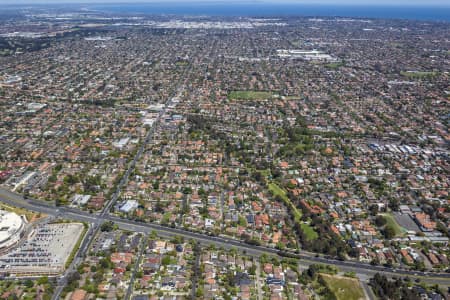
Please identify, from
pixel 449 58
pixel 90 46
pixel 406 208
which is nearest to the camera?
pixel 406 208

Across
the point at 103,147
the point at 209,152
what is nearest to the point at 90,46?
the point at 103,147

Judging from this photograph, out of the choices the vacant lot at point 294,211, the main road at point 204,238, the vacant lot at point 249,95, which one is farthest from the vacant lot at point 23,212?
the vacant lot at point 249,95

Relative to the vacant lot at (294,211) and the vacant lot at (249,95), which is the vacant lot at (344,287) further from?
the vacant lot at (249,95)

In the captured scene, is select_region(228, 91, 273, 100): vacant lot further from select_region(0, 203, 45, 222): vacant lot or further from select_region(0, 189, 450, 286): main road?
select_region(0, 203, 45, 222): vacant lot

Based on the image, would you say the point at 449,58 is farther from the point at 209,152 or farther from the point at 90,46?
the point at 90,46

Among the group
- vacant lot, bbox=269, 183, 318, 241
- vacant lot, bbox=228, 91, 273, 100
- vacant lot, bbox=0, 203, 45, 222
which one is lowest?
vacant lot, bbox=0, 203, 45, 222

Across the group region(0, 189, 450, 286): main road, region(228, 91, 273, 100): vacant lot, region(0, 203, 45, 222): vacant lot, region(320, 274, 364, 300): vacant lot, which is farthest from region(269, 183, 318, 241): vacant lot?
region(228, 91, 273, 100): vacant lot
